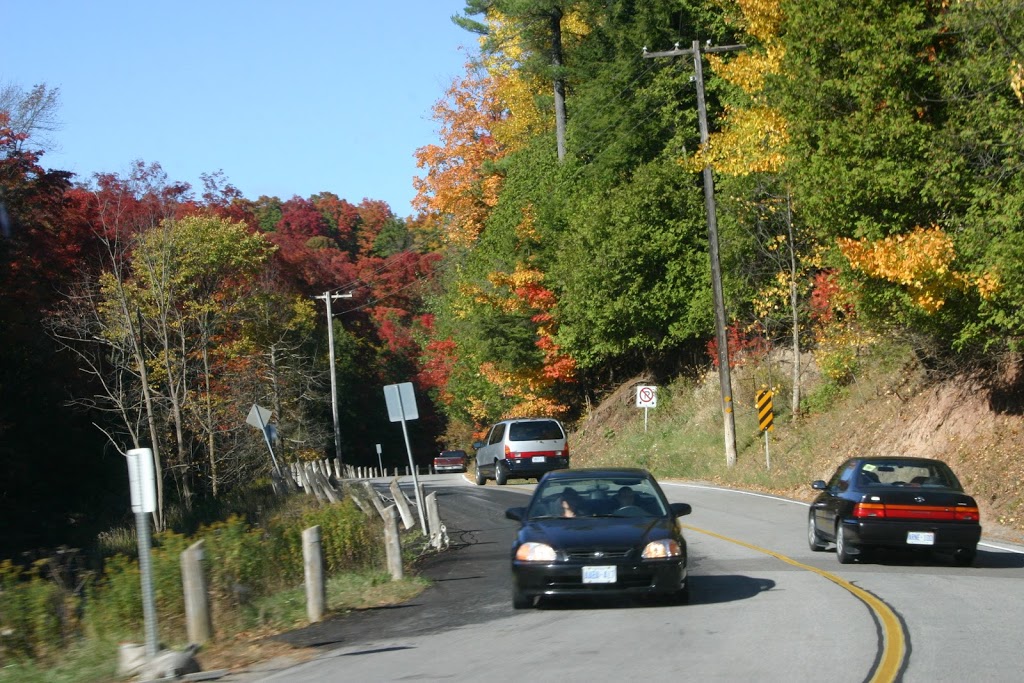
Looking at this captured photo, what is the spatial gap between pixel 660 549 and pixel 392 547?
4914 millimetres

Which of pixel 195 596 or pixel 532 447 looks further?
pixel 532 447

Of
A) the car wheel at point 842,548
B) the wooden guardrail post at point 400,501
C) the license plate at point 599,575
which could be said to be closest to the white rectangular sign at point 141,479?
the license plate at point 599,575

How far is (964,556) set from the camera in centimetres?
1472

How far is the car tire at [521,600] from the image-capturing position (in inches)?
457

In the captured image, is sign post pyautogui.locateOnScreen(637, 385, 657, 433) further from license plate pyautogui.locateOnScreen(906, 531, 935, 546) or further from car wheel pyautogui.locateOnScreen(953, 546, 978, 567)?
license plate pyautogui.locateOnScreen(906, 531, 935, 546)

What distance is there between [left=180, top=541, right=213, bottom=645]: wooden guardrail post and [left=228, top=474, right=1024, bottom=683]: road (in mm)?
913

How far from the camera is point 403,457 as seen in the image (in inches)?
3319

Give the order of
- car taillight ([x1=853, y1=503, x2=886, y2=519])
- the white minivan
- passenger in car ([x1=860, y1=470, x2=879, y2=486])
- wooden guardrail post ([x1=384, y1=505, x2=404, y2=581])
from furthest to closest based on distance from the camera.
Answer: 1. the white minivan
2. passenger in car ([x1=860, y1=470, x2=879, y2=486])
3. wooden guardrail post ([x1=384, y1=505, x2=404, y2=581])
4. car taillight ([x1=853, y1=503, x2=886, y2=519])

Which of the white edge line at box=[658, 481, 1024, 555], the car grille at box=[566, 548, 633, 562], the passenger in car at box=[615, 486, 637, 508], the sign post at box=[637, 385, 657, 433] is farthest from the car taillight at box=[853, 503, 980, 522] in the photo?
the sign post at box=[637, 385, 657, 433]

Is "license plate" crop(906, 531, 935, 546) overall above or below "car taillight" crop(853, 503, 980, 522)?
below

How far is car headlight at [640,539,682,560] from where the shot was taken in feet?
36.9

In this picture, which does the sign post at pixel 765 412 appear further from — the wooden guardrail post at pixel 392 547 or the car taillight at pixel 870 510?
the wooden guardrail post at pixel 392 547

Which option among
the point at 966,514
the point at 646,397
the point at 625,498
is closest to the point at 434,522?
the point at 625,498

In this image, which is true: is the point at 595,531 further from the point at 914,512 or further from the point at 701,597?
the point at 914,512
